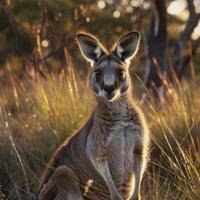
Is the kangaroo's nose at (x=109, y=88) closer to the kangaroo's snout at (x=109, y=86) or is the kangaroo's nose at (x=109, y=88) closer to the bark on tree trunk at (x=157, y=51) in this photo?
the kangaroo's snout at (x=109, y=86)

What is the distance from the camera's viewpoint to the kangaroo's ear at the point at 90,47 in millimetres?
5566

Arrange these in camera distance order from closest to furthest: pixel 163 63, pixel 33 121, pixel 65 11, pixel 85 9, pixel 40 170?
pixel 40 170, pixel 33 121, pixel 163 63, pixel 85 9, pixel 65 11

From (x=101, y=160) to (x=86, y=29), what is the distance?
1148 cm

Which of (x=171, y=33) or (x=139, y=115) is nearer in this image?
(x=139, y=115)

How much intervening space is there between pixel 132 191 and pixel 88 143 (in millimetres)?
502

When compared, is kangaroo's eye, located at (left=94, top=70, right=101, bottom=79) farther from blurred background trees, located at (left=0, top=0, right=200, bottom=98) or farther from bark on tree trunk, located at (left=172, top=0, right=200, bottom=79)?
bark on tree trunk, located at (left=172, top=0, right=200, bottom=79)

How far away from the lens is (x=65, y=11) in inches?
615

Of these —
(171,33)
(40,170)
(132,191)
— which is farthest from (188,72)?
(132,191)

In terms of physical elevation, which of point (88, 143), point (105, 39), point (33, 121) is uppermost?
point (88, 143)

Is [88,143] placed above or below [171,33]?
above

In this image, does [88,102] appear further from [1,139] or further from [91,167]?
[91,167]

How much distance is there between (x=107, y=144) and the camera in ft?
17.7

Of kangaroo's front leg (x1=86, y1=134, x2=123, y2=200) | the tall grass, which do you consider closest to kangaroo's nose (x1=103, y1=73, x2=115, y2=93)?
kangaroo's front leg (x1=86, y1=134, x2=123, y2=200)

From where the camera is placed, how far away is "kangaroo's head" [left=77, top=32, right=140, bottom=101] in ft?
17.2
